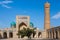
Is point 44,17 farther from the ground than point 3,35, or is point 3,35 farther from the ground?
point 44,17

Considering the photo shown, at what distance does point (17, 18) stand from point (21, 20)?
2.45ft

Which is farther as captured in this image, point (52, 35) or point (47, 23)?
point (47, 23)

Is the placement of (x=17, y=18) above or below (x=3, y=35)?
above

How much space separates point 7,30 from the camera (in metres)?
32.1

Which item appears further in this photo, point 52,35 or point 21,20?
point 21,20

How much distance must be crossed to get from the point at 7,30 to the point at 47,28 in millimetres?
6496

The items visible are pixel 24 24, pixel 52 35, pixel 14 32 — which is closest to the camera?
pixel 52 35

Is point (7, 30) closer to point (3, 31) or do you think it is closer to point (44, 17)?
point (3, 31)

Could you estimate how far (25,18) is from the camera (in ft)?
109

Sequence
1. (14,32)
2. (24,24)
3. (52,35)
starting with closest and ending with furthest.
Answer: (52,35)
(14,32)
(24,24)

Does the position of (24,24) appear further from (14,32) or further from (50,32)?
(50,32)

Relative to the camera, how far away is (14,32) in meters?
31.8

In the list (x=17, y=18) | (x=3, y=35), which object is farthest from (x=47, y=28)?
(x=3, y=35)

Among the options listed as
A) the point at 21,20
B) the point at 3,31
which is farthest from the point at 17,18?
the point at 3,31
